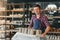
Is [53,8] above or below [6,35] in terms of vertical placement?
above

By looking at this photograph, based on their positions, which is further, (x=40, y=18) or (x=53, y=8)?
(x=53, y=8)

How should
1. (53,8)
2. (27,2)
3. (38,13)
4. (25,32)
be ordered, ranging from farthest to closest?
(27,2) < (53,8) < (38,13) < (25,32)

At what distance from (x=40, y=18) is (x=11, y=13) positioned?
3309 millimetres

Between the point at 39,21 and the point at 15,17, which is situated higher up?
the point at 39,21

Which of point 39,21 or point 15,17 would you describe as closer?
point 39,21

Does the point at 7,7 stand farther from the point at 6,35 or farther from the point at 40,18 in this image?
the point at 40,18

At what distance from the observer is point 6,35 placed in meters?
7.27

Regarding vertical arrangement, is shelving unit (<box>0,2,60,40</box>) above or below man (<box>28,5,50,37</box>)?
below

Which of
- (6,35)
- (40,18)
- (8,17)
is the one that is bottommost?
(6,35)

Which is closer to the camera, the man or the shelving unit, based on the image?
the man

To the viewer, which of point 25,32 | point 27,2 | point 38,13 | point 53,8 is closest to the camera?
point 25,32

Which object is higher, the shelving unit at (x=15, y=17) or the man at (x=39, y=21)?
the man at (x=39, y=21)

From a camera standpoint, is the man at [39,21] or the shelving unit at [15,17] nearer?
the man at [39,21]

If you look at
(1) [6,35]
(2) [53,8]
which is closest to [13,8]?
(1) [6,35]
